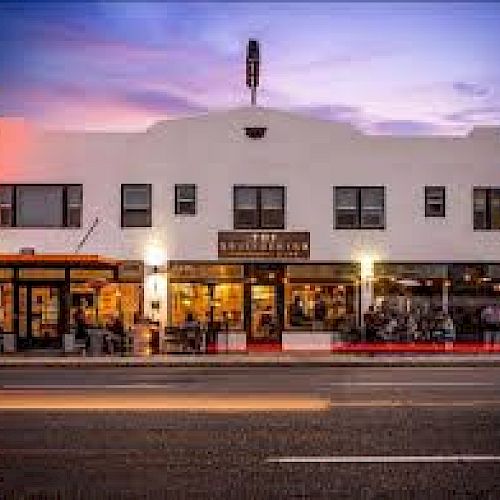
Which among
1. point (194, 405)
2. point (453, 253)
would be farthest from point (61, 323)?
point (194, 405)

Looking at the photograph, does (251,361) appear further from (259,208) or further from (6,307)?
(6,307)

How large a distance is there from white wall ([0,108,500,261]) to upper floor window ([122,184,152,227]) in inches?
8.2

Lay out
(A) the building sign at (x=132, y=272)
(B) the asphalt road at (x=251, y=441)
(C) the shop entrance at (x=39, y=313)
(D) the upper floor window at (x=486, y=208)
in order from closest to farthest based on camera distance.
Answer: (B) the asphalt road at (x=251, y=441) → (C) the shop entrance at (x=39, y=313) → (A) the building sign at (x=132, y=272) → (D) the upper floor window at (x=486, y=208)

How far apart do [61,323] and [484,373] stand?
15.2 metres

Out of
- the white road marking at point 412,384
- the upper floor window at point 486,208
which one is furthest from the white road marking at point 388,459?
the upper floor window at point 486,208

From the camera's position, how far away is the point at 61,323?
34.7 meters

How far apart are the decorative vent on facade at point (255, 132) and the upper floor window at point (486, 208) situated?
6.86 m

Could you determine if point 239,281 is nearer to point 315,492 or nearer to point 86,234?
point 86,234

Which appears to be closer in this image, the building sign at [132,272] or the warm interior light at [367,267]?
the building sign at [132,272]

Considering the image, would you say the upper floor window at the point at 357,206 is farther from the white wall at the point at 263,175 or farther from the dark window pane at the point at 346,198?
the white wall at the point at 263,175

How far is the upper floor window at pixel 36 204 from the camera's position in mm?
36125

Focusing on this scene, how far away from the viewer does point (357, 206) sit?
120 ft

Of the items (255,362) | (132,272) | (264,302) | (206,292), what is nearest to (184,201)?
(132,272)

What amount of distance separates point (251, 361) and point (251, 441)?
16.6m
